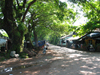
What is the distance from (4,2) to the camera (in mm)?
13859

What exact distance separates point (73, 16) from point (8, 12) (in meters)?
8.73

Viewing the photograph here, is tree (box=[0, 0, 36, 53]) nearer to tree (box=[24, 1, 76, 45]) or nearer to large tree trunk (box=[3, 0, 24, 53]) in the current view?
large tree trunk (box=[3, 0, 24, 53])

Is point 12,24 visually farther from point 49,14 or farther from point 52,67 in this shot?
point 49,14

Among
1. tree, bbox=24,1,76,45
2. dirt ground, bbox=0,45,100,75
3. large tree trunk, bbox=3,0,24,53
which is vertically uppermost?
tree, bbox=24,1,76,45

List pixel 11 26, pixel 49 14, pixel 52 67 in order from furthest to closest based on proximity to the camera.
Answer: pixel 49 14
pixel 11 26
pixel 52 67

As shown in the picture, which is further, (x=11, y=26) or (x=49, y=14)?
(x=49, y=14)

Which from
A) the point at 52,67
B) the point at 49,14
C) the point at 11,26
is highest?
the point at 49,14

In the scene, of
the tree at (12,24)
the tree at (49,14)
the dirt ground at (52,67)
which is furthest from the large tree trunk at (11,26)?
the tree at (49,14)

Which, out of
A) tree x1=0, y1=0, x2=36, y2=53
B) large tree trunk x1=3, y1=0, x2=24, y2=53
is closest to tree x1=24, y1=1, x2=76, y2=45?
tree x1=0, y1=0, x2=36, y2=53

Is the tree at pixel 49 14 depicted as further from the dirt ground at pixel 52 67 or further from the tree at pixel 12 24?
the dirt ground at pixel 52 67

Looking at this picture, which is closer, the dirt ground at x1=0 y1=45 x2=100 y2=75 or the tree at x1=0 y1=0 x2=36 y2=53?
the dirt ground at x1=0 y1=45 x2=100 y2=75

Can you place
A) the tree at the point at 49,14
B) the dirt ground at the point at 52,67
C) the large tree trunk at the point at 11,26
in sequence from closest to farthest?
the dirt ground at the point at 52,67 < the large tree trunk at the point at 11,26 < the tree at the point at 49,14

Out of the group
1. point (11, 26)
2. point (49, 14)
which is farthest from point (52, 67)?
point (49, 14)

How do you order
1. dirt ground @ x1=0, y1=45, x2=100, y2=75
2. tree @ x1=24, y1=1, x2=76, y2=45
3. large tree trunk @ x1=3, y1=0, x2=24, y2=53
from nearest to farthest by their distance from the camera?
dirt ground @ x1=0, y1=45, x2=100, y2=75, large tree trunk @ x1=3, y1=0, x2=24, y2=53, tree @ x1=24, y1=1, x2=76, y2=45
